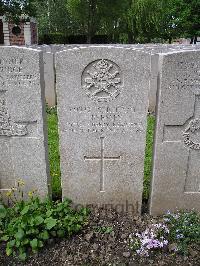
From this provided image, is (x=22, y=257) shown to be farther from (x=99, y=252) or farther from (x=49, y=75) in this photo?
(x=49, y=75)

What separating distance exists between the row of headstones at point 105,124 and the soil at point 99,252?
1.47 feet

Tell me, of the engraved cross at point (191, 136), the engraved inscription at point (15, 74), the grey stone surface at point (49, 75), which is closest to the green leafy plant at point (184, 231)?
the engraved cross at point (191, 136)

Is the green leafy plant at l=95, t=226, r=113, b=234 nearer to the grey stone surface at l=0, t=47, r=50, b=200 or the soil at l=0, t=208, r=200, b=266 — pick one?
the soil at l=0, t=208, r=200, b=266

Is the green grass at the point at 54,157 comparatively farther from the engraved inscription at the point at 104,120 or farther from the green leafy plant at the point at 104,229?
the engraved inscription at the point at 104,120

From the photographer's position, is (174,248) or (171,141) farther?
(171,141)

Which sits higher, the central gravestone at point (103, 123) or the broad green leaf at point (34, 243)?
the central gravestone at point (103, 123)

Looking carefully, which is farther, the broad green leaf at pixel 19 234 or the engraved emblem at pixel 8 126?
the engraved emblem at pixel 8 126

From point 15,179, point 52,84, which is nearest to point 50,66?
point 52,84

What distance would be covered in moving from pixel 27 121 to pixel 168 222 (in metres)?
1.96

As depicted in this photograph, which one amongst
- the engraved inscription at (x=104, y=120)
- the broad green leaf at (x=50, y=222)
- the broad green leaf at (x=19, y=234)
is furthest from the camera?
the engraved inscription at (x=104, y=120)

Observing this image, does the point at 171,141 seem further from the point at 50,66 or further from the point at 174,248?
the point at 50,66

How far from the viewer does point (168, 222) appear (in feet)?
11.6

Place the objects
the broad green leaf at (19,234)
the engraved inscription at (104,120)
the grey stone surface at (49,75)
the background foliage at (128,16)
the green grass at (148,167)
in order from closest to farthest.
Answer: the broad green leaf at (19,234), the engraved inscription at (104,120), the green grass at (148,167), the grey stone surface at (49,75), the background foliage at (128,16)

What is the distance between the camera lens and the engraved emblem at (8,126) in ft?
11.4
